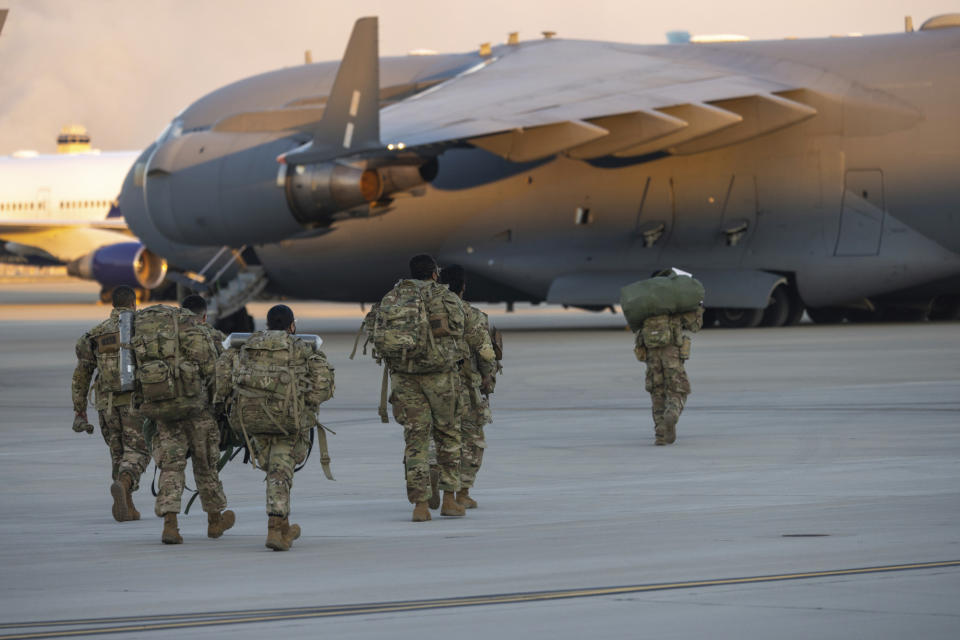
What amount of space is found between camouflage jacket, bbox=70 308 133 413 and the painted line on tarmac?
146 inches

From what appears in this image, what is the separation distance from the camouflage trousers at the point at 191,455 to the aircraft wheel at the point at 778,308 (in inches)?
823

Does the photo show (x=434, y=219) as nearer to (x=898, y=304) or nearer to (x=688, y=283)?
(x=898, y=304)

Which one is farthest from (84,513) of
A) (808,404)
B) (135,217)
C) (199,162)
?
(135,217)

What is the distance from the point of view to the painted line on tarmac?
253 inches

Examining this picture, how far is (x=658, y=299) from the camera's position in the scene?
13688 mm

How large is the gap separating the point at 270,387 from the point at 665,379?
18.3 ft

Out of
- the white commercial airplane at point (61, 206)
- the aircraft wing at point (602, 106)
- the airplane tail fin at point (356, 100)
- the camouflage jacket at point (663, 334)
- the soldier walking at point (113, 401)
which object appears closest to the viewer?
the soldier walking at point (113, 401)

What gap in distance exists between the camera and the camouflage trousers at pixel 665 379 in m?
13.5

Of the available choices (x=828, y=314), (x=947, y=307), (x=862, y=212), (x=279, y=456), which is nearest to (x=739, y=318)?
(x=828, y=314)

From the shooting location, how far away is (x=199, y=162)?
29297mm

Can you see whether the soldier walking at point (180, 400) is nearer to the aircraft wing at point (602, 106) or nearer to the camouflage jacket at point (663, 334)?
the camouflage jacket at point (663, 334)

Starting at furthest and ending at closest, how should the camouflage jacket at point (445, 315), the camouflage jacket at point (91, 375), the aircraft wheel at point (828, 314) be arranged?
the aircraft wheel at point (828, 314)
the camouflage jacket at point (91, 375)
the camouflage jacket at point (445, 315)

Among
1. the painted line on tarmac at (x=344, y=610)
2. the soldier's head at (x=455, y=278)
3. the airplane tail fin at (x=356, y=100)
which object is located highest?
the airplane tail fin at (x=356, y=100)

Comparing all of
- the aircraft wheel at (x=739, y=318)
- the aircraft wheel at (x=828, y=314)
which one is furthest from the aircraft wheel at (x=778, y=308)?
the aircraft wheel at (x=828, y=314)
